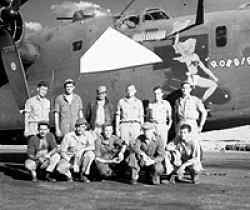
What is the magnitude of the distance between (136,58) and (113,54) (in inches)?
28.3

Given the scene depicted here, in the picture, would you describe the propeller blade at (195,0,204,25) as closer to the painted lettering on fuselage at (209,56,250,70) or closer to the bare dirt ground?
the painted lettering on fuselage at (209,56,250,70)

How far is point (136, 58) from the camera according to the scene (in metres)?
12.5

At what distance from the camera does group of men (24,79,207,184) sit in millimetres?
9445

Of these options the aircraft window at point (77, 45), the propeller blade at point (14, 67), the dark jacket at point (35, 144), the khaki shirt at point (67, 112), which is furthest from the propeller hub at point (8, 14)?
the dark jacket at point (35, 144)

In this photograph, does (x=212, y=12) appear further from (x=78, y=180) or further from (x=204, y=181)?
(x=78, y=180)

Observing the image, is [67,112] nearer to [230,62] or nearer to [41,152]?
[41,152]

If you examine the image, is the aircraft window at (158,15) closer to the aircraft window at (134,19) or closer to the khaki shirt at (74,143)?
the aircraft window at (134,19)

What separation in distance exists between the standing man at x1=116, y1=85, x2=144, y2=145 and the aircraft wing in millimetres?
2257

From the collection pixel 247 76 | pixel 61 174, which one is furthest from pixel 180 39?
pixel 61 174

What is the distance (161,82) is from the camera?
1198cm

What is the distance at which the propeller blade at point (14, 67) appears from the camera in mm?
13297

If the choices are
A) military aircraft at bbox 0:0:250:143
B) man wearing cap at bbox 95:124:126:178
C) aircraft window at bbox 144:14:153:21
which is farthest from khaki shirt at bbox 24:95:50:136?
aircraft window at bbox 144:14:153:21

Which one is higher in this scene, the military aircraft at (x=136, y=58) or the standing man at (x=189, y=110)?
the military aircraft at (x=136, y=58)

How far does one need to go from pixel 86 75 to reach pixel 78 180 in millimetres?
4103
